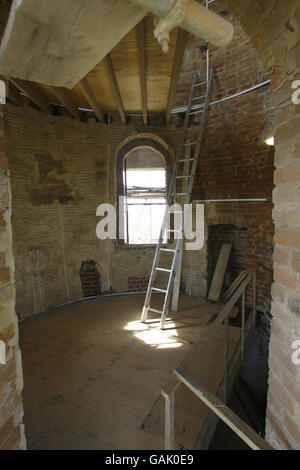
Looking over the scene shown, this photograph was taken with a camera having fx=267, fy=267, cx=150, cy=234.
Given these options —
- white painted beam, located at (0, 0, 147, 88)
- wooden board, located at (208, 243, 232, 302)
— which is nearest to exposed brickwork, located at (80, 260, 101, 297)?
wooden board, located at (208, 243, 232, 302)

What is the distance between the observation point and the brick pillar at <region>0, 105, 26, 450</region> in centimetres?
140

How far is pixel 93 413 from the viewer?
2.41 meters

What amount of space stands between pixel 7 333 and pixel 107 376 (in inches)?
71.2

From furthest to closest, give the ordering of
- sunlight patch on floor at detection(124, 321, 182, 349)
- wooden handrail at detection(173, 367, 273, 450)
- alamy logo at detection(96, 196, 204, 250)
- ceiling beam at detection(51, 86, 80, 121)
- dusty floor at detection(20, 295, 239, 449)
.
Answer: alamy logo at detection(96, 196, 204, 250) < sunlight patch on floor at detection(124, 321, 182, 349) < ceiling beam at detection(51, 86, 80, 121) < dusty floor at detection(20, 295, 239, 449) < wooden handrail at detection(173, 367, 273, 450)

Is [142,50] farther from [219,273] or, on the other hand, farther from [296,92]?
[219,273]

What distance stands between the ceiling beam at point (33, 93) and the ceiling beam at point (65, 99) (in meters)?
0.27

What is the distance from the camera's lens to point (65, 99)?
374 centimetres

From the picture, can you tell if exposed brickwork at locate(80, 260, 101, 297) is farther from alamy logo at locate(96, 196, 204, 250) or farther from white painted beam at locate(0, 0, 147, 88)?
white painted beam at locate(0, 0, 147, 88)

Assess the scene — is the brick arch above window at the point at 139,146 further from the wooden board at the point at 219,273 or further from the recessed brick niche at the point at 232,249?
the wooden board at the point at 219,273

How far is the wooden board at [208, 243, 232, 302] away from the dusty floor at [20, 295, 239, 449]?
0.35 m

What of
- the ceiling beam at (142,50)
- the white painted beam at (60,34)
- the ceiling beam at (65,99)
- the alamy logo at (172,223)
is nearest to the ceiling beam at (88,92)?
the ceiling beam at (65,99)

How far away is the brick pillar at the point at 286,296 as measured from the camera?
1.25 metres

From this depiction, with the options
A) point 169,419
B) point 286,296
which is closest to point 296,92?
point 286,296

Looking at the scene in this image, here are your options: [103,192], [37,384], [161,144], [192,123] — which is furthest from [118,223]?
[37,384]
